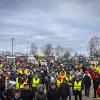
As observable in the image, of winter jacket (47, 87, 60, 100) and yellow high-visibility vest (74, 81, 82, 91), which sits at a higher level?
winter jacket (47, 87, 60, 100)

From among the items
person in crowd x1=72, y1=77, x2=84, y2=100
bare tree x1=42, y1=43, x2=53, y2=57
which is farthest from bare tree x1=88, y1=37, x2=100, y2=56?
person in crowd x1=72, y1=77, x2=84, y2=100

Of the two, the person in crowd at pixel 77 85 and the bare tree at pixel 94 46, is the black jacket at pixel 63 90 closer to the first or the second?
the person in crowd at pixel 77 85

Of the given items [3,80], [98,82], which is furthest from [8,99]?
[98,82]

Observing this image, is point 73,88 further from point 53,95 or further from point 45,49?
point 45,49

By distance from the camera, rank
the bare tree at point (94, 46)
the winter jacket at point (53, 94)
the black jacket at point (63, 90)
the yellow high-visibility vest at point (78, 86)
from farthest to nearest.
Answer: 1. the bare tree at point (94, 46)
2. the yellow high-visibility vest at point (78, 86)
3. the black jacket at point (63, 90)
4. the winter jacket at point (53, 94)

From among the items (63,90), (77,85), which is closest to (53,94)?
(63,90)

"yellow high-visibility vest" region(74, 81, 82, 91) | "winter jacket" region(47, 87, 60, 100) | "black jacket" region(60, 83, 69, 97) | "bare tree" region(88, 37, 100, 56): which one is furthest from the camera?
"bare tree" region(88, 37, 100, 56)

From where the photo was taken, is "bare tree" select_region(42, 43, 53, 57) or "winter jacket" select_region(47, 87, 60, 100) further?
"bare tree" select_region(42, 43, 53, 57)

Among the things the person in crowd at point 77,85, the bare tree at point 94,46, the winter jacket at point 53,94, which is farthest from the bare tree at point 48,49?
the winter jacket at point 53,94

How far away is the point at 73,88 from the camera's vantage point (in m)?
17.8

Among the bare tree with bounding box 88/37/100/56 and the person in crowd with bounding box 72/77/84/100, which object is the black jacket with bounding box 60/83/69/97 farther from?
the bare tree with bounding box 88/37/100/56

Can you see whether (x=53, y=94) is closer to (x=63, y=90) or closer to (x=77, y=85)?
(x=63, y=90)

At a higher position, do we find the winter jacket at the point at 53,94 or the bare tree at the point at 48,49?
the bare tree at the point at 48,49

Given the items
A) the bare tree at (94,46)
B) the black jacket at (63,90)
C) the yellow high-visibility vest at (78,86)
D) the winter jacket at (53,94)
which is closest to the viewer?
the winter jacket at (53,94)
